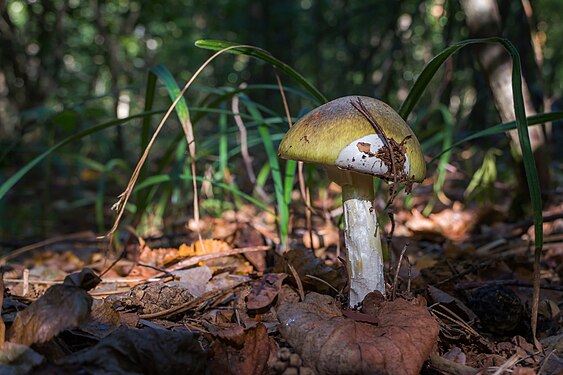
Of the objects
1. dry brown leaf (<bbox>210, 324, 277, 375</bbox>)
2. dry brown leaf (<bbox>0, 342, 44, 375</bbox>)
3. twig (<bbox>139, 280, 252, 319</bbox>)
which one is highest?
dry brown leaf (<bbox>0, 342, 44, 375</bbox>)

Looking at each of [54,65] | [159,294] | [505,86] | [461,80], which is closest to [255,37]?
[54,65]

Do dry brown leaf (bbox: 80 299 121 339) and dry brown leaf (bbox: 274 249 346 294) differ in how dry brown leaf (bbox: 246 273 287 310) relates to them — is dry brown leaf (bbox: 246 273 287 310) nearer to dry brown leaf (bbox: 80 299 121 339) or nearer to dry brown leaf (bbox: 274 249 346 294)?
dry brown leaf (bbox: 274 249 346 294)

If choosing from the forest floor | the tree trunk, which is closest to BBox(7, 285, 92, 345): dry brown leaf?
the forest floor

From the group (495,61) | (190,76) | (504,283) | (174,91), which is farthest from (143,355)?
(190,76)

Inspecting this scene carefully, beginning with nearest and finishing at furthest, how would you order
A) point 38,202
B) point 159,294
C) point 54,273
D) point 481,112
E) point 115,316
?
point 115,316
point 159,294
point 54,273
point 481,112
point 38,202

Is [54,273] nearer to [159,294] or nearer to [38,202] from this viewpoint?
[159,294]

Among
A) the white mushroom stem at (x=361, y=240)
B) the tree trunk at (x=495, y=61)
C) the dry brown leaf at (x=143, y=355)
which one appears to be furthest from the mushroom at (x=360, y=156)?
the tree trunk at (x=495, y=61)
